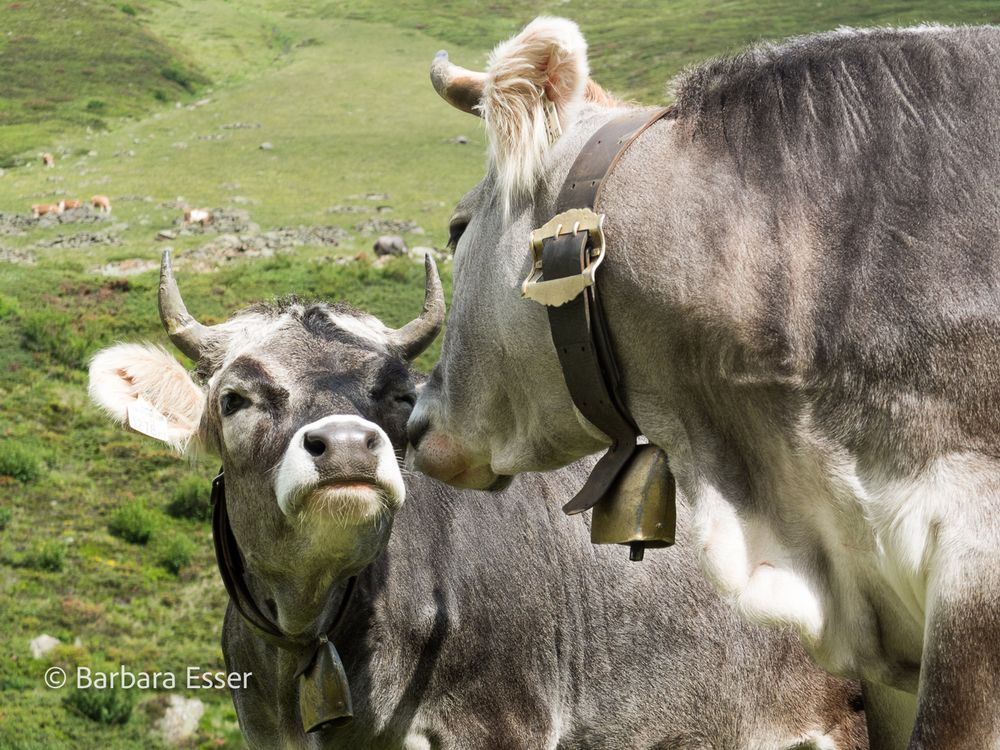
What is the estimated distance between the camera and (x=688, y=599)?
613cm

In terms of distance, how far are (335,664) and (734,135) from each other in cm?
304

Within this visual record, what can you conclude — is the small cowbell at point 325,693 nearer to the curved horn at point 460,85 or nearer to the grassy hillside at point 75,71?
the curved horn at point 460,85

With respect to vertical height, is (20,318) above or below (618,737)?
below

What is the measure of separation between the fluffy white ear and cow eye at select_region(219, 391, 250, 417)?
2289 mm

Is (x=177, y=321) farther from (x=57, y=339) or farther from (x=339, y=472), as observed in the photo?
(x=57, y=339)

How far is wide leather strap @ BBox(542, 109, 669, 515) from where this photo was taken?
3088 mm

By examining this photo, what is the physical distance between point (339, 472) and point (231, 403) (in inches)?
37.9

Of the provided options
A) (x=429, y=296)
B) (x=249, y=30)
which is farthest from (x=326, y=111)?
(x=429, y=296)

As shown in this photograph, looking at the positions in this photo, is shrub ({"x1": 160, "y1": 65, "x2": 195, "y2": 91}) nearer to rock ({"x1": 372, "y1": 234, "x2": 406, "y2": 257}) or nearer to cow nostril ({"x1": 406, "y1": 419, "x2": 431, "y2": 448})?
rock ({"x1": 372, "y1": 234, "x2": 406, "y2": 257})

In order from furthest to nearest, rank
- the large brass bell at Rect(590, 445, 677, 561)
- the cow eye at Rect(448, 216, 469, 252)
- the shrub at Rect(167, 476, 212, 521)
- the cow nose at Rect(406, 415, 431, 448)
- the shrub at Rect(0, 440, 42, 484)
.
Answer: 1. the shrub at Rect(0, 440, 42, 484)
2. the shrub at Rect(167, 476, 212, 521)
3. the cow nose at Rect(406, 415, 431, 448)
4. the cow eye at Rect(448, 216, 469, 252)
5. the large brass bell at Rect(590, 445, 677, 561)

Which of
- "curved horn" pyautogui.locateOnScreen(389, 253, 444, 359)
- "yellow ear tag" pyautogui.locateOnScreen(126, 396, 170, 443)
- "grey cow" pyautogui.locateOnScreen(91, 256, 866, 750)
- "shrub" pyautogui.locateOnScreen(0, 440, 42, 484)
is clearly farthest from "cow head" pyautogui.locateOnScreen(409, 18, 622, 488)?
"shrub" pyautogui.locateOnScreen(0, 440, 42, 484)

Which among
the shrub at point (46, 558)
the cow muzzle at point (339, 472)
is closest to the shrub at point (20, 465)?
the shrub at point (46, 558)

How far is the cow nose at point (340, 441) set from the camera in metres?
4.55

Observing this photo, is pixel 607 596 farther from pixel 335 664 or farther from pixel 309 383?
pixel 309 383
